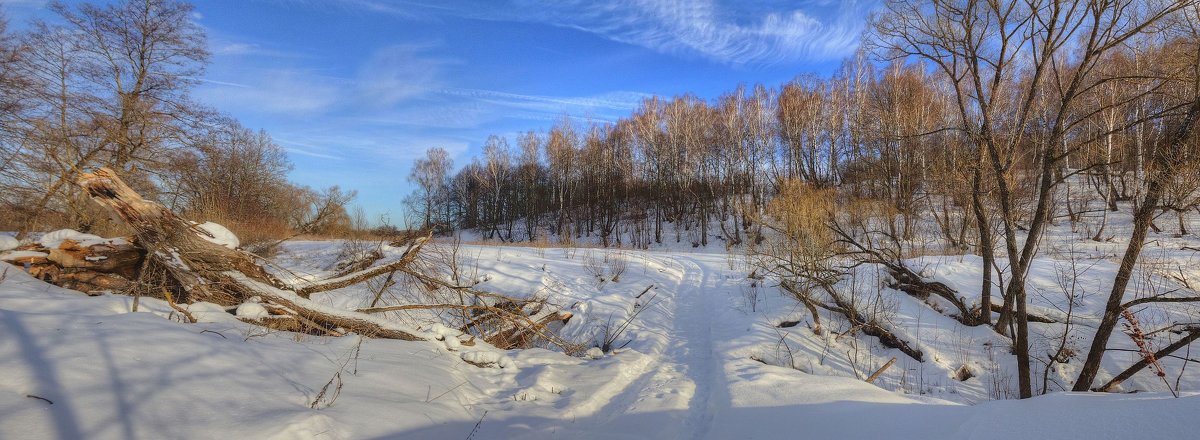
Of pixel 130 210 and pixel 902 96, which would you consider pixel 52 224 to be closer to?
pixel 130 210

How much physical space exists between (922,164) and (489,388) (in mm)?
20826

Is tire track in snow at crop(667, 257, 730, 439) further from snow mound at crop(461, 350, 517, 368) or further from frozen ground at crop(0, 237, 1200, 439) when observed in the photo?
snow mound at crop(461, 350, 517, 368)

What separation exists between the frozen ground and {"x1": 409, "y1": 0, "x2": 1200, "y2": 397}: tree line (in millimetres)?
2042

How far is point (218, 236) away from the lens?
5.64m

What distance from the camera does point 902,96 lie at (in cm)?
2191

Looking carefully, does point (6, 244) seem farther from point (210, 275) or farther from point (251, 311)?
point (251, 311)

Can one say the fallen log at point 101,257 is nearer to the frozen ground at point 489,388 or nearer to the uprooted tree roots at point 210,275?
the uprooted tree roots at point 210,275

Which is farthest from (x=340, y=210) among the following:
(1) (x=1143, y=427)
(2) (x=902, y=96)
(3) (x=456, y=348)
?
(2) (x=902, y=96)

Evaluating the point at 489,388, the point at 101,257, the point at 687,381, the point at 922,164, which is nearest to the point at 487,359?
the point at 489,388

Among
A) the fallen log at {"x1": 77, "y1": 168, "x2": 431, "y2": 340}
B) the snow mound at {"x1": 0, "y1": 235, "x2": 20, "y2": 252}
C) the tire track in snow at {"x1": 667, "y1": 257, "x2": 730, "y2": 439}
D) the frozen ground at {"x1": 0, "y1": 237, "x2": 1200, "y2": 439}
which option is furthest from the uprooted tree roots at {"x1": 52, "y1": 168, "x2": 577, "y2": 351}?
the tire track in snow at {"x1": 667, "y1": 257, "x2": 730, "y2": 439}

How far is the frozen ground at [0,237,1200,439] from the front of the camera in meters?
2.46

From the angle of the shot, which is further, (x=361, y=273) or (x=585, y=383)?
(x=361, y=273)

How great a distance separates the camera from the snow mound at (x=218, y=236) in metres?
5.52

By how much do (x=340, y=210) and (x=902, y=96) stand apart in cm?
3013
